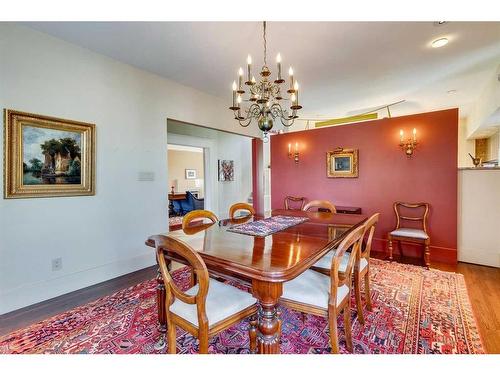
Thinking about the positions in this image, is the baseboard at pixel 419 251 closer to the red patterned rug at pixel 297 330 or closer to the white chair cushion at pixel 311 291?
the red patterned rug at pixel 297 330

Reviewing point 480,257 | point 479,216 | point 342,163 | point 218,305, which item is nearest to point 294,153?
point 342,163

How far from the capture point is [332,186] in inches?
167

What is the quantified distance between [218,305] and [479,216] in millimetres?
3598

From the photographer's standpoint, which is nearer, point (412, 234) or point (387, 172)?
point (412, 234)

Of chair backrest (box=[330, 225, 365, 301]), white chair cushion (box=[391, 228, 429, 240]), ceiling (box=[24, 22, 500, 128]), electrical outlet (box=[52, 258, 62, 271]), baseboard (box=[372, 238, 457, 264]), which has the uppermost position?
ceiling (box=[24, 22, 500, 128])

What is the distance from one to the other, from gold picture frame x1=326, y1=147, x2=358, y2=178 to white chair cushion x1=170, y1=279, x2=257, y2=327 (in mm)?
3218

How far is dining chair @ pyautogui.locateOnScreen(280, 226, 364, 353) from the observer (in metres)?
1.34

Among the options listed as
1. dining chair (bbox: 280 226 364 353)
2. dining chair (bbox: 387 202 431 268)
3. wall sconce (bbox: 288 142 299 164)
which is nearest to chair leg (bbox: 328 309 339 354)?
dining chair (bbox: 280 226 364 353)

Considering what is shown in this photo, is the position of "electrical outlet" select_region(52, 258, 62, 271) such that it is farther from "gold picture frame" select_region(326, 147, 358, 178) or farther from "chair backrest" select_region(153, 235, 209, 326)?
"gold picture frame" select_region(326, 147, 358, 178)

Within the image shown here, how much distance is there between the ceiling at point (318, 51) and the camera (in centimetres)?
229

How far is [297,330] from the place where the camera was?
5.80ft

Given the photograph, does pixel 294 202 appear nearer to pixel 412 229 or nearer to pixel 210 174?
pixel 412 229
